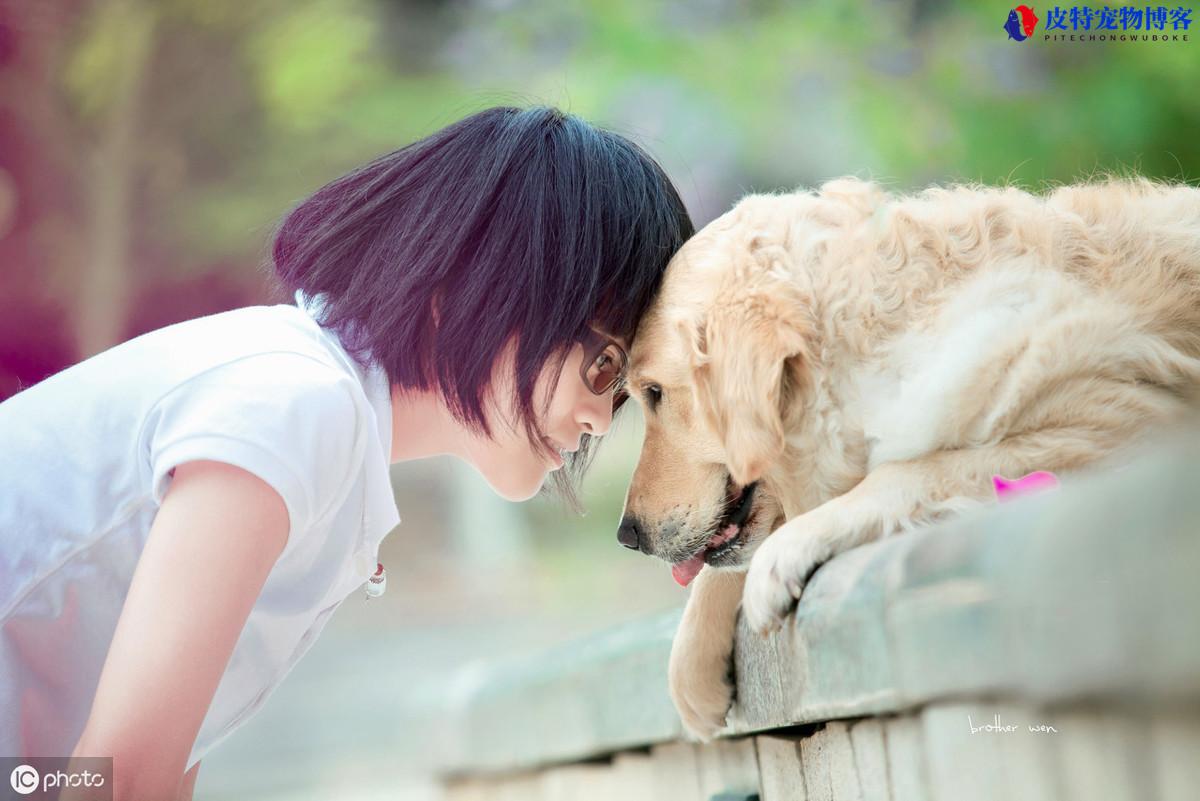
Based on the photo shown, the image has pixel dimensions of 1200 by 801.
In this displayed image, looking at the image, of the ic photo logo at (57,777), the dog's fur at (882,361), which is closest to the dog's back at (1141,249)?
the dog's fur at (882,361)

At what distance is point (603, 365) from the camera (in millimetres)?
1665

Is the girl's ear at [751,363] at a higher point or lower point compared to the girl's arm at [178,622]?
higher

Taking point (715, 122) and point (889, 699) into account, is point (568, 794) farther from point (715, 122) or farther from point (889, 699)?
point (715, 122)

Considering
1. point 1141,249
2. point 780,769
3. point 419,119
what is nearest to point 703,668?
point 780,769

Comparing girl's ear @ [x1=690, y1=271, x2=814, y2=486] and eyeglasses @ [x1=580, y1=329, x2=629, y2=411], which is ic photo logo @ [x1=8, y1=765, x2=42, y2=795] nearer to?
eyeglasses @ [x1=580, y1=329, x2=629, y2=411]

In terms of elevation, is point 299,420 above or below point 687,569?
above

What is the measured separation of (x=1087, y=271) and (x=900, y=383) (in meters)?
0.32

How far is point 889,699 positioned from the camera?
98cm

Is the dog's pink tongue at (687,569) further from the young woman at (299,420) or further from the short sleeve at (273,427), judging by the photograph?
the short sleeve at (273,427)

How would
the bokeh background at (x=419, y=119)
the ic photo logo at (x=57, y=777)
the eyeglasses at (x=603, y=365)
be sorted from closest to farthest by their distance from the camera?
the ic photo logo at (x=57, y=777) → the eyeglasses at (x=603, y=365) → the bokeh background at (x=419, y=119)

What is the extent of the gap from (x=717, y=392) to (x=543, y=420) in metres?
0.29

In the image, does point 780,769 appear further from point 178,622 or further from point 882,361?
point 178,622

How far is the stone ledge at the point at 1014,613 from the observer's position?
2.02 ft

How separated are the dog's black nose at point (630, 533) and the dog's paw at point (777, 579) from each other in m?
0.49
